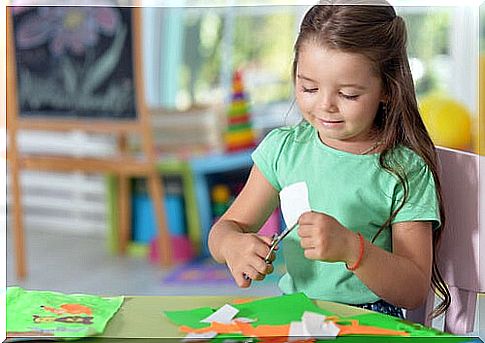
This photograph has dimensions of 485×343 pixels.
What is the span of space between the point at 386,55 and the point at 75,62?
208cm

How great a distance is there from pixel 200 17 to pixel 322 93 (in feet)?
8.35

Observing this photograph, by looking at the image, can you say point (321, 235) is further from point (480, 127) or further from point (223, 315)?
point (480, 127)

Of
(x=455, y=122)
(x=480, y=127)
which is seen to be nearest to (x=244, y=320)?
(x=480, y=127)

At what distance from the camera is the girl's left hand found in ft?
2.04

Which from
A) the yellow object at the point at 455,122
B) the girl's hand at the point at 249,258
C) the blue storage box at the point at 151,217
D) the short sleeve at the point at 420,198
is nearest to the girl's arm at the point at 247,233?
the girl's hand at the point at 249,258

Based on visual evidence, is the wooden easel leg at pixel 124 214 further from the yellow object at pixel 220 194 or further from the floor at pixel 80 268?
the yellow object at pixel 220 194

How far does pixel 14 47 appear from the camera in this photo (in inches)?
96.7

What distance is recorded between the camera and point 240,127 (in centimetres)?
245

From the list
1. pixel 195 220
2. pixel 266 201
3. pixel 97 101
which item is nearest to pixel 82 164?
pixel 97 101

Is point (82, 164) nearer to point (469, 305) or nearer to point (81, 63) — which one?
point (81, 63)

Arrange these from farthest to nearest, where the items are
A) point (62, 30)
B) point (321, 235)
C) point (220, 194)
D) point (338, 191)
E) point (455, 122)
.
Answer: point (62, 30), point (220, 194), point (455, 122), point (338, 191), point (321, 235)

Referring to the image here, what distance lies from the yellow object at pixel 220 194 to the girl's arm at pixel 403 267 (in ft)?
5.69

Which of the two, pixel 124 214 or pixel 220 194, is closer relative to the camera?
pixel 220 194

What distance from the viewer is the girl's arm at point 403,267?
677 millimetres
